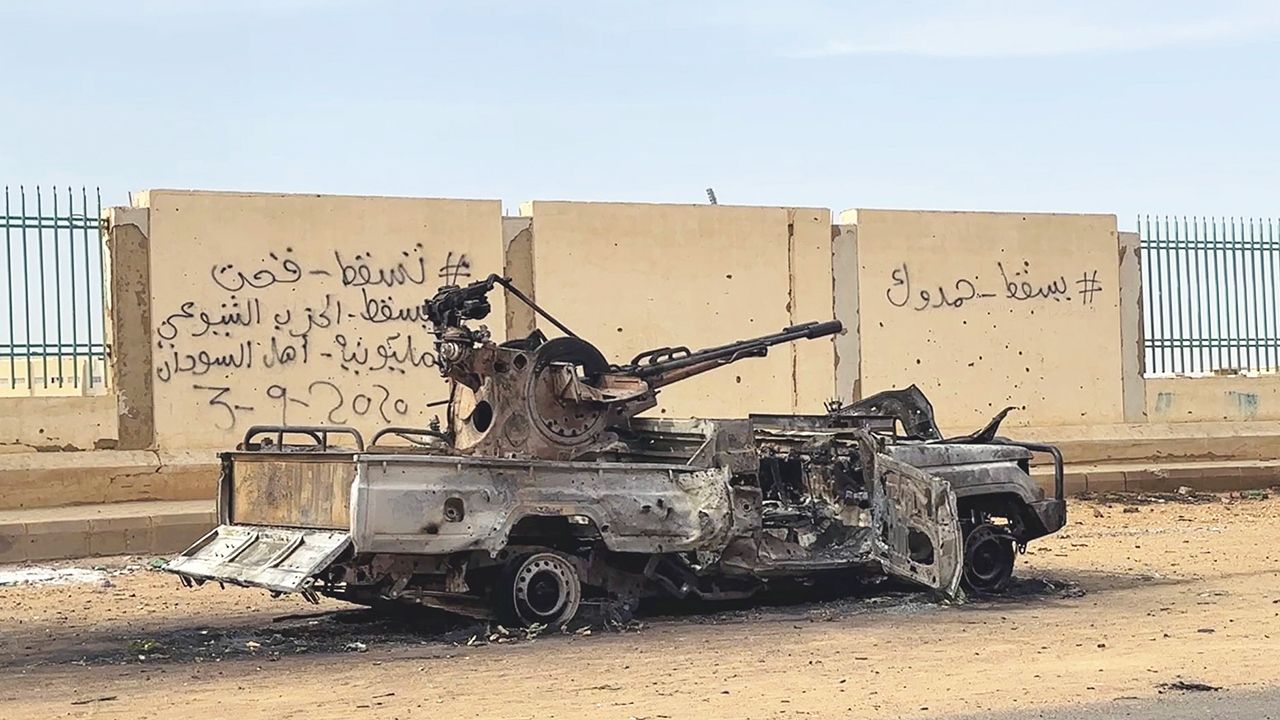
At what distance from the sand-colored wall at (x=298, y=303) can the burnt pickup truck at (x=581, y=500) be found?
6.10 meters

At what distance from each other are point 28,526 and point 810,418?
23.8ft

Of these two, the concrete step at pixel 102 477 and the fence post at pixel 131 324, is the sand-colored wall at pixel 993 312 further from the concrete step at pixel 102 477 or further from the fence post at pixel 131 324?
the fence post at pixel 131 324

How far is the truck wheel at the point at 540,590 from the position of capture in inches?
398

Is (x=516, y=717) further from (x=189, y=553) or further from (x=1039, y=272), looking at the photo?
(x=1039, y=272)

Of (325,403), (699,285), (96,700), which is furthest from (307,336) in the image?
(96,700)

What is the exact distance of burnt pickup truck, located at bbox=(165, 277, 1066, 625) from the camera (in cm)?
972

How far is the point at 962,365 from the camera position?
2045 centimetres

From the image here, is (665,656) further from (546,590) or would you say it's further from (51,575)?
(51,575)

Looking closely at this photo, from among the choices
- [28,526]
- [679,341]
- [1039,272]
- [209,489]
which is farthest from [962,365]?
[28,526]

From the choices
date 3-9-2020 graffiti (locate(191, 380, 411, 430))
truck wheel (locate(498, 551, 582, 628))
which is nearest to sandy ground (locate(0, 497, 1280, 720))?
truck wheel (locate(498, 551, 582, 628))

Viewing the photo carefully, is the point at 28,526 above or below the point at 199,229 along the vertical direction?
below

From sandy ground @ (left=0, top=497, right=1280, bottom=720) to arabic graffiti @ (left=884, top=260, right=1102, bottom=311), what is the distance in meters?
7.21

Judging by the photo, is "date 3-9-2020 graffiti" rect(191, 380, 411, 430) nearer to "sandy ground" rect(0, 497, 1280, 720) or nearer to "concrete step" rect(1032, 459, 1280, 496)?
"sandy ground" rect(0, 497, 1280, 720)

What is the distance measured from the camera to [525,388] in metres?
10.7
